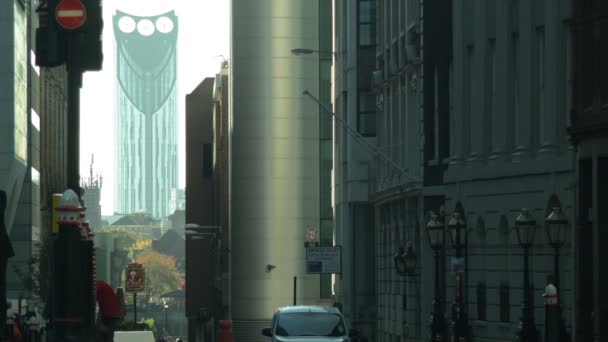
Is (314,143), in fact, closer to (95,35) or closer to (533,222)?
(533,222)

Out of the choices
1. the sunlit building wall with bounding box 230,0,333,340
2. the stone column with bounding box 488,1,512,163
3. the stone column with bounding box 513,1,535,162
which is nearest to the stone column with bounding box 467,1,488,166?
the stone column with bounding box 488,1,512,163

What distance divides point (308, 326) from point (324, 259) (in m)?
31.4

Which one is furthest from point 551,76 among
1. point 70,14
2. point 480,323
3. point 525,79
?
point 70,14

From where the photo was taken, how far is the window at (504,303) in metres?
42.4

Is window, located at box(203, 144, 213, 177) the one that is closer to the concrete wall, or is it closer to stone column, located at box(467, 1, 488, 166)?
the concrete wall

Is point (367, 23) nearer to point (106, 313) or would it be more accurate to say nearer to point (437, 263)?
point (437, 263)

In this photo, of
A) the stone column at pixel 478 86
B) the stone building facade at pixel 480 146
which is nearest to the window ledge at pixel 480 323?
the stone building facade at pixel 480 146

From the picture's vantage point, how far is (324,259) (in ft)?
235

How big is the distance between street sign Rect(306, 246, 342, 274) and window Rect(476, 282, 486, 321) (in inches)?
992

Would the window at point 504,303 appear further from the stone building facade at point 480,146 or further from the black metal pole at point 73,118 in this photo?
the black metal pole at point 73,118

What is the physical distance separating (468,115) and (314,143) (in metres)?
73.8

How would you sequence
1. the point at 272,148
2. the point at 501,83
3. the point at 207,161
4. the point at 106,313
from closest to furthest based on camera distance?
the point at 106,313 → the point at 501,83 → the point at 272,148 → the point at 207,161

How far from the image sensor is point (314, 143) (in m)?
122

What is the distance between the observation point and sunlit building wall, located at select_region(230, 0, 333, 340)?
395ft
